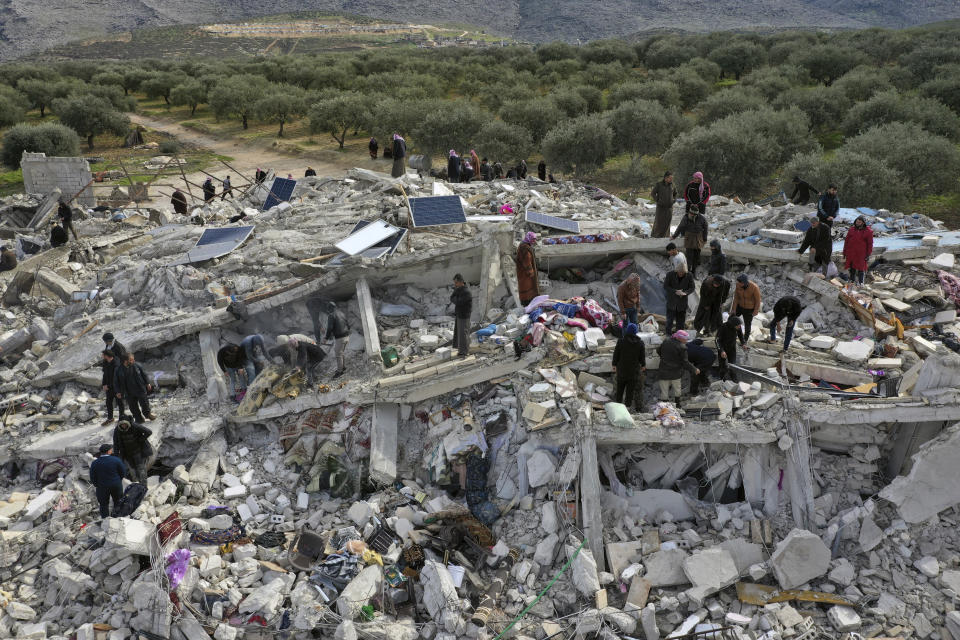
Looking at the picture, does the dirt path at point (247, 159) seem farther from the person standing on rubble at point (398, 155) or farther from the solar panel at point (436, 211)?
the solar panel at point (436, 211)

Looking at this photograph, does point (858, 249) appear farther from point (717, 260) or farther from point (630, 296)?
point (630, 296)

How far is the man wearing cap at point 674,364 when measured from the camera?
8.14 metres

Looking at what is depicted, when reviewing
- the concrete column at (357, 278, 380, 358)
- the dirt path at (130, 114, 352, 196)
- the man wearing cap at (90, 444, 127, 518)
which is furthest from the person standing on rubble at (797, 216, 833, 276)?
the dirt path at (130, 114, 352, 196)

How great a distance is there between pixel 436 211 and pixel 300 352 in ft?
13.2

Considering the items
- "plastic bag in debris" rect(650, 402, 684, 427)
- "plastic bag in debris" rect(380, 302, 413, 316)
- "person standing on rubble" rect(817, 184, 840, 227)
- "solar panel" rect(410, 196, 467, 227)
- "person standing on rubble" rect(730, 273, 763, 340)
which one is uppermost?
"person standing on rubble" rect(817, 184, 840, 227)

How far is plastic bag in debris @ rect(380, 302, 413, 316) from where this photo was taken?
35.5ft

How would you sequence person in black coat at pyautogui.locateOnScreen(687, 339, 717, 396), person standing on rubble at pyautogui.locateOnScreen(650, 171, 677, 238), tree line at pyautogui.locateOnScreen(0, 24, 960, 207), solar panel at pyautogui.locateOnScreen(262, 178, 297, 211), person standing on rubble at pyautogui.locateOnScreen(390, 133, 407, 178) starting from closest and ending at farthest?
person in black coat at pyautogui.locateOnScreen(687, 339, 717, 396), person standing on rubble at pyautogui.locateOnScreen(650, 171, 677, 238), solar panel at pyautogui.locateOnScreen(262, 178, 297, 211), person standing on rubble at pyautogui.locateOnScreen(390, 133, 407, 178), tree line at pyautogui.locateOnScreen(0, 24, 960, 207)

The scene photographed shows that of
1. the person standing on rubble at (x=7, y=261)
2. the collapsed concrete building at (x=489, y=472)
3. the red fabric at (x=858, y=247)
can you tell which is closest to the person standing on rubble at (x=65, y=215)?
the person standing on rubble at (x=7, y=261)

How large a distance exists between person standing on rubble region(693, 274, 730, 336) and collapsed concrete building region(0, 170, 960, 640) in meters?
0.65

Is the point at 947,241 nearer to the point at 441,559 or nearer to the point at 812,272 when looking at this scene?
the point at 812,272

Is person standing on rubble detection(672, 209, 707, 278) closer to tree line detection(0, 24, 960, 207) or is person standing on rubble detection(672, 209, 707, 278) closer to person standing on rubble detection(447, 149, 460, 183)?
person standing on rubble detection(447, 149, 460, 183)

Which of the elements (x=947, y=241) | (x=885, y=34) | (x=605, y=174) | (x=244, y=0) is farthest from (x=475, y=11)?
(x=947, y=241)

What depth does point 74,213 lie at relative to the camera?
1889 centimetres

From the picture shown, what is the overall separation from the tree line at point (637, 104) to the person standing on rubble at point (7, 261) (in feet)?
54.6
